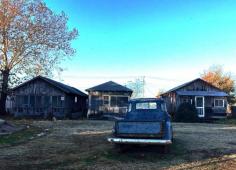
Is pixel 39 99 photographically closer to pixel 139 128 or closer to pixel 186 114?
pixel 186 114

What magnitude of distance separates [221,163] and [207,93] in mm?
29354

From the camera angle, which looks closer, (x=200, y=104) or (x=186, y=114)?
(x=186, y=114)

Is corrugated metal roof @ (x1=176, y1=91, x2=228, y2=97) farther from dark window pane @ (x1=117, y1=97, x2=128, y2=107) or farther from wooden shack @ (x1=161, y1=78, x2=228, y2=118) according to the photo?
dark window pane @ (x1=117, y1=97, x2=128, y2=107)

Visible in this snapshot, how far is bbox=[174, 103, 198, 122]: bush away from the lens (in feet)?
112

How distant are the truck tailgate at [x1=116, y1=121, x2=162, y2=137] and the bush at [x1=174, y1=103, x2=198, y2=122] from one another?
932 inches

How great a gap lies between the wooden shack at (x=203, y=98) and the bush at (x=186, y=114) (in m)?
2.90

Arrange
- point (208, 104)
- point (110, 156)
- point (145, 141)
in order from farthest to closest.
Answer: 1. point (208, 104)
2. point (110, 156)
3. point (145, 141)

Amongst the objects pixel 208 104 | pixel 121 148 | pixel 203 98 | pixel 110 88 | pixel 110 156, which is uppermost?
pixel 110 88

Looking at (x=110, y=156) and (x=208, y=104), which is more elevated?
(x=208, y=104)

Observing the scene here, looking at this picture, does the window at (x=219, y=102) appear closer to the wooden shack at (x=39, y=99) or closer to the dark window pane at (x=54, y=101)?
the wooden shack at (x=39, y=99)

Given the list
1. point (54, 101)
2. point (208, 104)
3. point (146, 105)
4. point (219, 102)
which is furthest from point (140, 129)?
point (219, 102)

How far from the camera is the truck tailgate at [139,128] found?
11.1 meters

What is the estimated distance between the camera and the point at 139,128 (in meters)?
11.3

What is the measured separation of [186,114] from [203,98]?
5.35m
